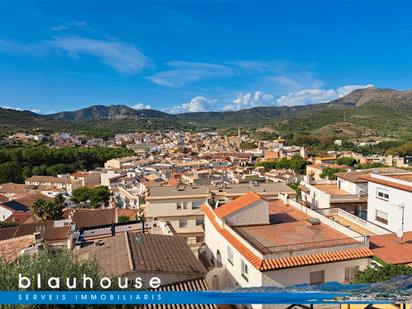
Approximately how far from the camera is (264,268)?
9.51 meters

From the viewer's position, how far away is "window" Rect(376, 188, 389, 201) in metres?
17.8

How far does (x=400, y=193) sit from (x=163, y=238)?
1239 cm

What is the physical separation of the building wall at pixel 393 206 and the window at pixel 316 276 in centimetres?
788

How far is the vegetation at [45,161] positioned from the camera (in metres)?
77.6

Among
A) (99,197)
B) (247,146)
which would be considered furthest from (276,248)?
(247,146)

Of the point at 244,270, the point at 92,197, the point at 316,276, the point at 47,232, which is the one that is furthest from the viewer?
the point at 92,197

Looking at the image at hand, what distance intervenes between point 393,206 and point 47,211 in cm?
3268

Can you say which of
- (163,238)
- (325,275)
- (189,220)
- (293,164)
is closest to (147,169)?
(293,164)

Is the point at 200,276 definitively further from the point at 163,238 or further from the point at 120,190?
the point at 120,190

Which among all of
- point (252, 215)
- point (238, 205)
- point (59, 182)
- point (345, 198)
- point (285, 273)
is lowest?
point (59, 182)

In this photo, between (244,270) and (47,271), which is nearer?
(47,271)

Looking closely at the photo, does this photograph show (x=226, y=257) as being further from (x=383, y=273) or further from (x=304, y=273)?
(x=383, y=273)

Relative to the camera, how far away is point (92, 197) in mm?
50000

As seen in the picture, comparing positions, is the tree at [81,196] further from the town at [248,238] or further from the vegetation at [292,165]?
the vegetation at [292,165]
